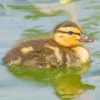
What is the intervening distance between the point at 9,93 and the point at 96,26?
77.6 inches

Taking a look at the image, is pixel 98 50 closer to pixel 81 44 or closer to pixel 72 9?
pixel 81 44

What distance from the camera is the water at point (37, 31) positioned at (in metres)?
5.10

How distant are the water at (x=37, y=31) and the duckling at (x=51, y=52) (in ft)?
0.33

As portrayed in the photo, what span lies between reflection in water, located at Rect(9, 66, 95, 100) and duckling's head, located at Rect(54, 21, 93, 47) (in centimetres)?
29

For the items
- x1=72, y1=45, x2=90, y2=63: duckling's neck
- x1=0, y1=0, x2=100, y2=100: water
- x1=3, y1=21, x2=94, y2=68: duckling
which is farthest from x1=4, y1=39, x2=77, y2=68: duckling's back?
x1=72, y1=45, x2=90, y2=63: duckling's neck

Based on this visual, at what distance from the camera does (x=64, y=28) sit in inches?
226

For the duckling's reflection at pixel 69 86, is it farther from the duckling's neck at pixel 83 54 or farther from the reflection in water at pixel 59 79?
the duckling's neck at pixel 83 54

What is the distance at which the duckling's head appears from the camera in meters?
5.73

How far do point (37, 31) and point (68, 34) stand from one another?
921 mm

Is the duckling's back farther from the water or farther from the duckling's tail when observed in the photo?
the water

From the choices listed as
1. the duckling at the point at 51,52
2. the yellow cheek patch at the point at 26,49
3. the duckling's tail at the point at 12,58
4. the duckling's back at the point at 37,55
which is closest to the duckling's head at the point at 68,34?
the duckling at the point at 51,52

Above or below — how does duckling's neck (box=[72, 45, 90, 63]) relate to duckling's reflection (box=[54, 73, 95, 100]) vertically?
above

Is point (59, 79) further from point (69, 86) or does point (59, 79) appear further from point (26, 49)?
point (26, 49)

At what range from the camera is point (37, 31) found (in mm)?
6684
